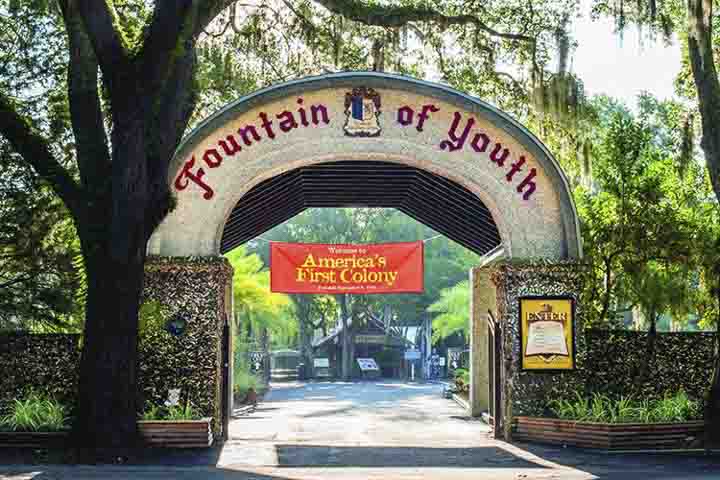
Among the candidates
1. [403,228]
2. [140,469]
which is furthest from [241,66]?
[403,228]

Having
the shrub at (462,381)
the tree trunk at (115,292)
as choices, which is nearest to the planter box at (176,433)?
the tree trunk at (115,292)

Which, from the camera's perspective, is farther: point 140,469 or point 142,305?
point 142,305

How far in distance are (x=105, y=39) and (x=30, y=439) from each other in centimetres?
654

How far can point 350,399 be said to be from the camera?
136ft

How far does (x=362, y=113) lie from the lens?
66.3 ft

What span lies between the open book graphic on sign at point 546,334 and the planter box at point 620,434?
4.20 feet

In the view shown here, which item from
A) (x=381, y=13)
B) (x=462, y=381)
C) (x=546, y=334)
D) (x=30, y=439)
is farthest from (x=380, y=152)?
(x=462, y=381)

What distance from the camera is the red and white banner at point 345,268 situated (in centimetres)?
2861

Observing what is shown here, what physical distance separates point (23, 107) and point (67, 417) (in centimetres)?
680

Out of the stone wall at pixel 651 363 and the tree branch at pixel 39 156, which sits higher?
the tree branch at pixel 39 156

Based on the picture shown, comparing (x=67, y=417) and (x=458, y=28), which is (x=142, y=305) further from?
(x=458, y=28)

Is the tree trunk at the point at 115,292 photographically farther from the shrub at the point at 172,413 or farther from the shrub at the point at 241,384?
the shrub at the point at 241,384

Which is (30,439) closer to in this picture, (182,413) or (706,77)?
(182,413)

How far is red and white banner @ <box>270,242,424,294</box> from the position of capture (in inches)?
1126
